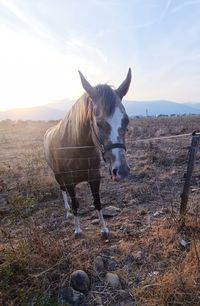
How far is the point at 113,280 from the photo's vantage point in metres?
3.55

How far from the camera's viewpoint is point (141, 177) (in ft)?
26.7

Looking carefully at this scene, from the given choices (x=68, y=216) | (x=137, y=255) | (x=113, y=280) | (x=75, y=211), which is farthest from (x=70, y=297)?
(x=68, y=216)

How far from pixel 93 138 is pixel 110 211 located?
2.06 meters

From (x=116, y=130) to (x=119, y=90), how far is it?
797 millimetres

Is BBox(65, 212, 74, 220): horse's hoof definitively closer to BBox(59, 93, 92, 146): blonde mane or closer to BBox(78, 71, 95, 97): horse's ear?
BBox(59, 93, 92, 146): blonde mane

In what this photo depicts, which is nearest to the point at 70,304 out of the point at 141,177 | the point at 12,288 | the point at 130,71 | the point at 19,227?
the point at 12,288

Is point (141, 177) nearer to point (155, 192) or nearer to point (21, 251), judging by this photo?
point (155, 192)

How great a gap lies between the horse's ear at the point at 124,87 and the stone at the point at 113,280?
2.21 metres

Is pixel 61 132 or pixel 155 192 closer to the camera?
pixel 61 132

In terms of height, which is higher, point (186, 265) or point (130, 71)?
point (130, 71)

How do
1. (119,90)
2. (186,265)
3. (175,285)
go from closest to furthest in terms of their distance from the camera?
1. (175,285)
2. (186,265)
3. (119,90)

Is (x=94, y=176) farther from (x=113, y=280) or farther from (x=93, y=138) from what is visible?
(x=113, y=280)

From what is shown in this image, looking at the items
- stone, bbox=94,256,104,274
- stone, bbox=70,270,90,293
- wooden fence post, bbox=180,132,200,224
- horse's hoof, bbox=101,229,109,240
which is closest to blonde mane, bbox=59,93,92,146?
horse's hoof, bbox=101,229,109,240

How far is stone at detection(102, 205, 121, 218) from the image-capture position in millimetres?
5672
